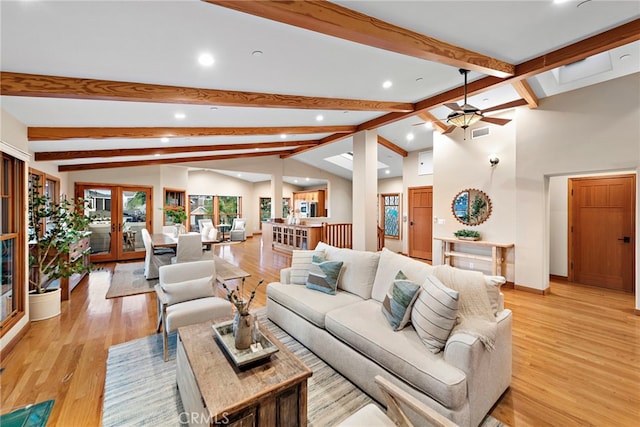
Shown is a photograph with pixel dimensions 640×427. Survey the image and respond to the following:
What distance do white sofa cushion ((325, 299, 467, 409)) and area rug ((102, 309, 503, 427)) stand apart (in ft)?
1.20

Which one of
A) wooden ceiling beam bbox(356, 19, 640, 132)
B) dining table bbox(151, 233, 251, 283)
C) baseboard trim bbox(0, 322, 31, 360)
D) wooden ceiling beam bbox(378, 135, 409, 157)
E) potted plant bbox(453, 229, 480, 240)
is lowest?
baseboard trim bbox(0, 322, 31, 360)

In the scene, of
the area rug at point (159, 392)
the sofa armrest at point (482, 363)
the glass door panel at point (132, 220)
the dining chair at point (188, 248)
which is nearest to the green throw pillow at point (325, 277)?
the area rug at point (159, 392)

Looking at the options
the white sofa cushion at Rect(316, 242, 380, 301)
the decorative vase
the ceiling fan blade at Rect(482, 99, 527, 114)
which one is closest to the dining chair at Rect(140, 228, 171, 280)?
the white sofa cushion at Rect(316, 242, 380, 301)

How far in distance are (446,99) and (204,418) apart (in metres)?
4.55

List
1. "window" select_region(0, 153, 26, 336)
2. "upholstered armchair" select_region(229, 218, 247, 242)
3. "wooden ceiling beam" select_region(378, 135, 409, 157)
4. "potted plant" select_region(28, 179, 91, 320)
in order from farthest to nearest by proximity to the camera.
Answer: "upholstered armchair" select_region(229, 218, 247, 242), "wooden ceiling beam" select_region(378, 135, 409, 157), "potted plant" select_region(28, 179, 91, 320), "window" select_region(0, 153, 26, 336)

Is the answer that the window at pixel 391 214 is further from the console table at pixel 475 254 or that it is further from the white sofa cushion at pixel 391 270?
the white sofa cushion at pixel 391 270

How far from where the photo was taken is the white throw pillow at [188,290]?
2.93m

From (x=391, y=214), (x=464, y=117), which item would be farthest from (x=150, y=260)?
(x=391, y=214)

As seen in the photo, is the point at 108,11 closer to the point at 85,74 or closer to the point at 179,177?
the point at 85,74

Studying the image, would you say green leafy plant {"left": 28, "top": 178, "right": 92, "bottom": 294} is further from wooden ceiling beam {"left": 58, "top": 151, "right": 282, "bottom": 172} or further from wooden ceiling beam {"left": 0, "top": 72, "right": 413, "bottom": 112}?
wooden ceiling beam {"left": 58, "top": 151, "right": 282, "bottom": 172}

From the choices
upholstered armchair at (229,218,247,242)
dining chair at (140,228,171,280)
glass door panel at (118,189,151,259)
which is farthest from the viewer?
upholstered armchair at (229,218,247,242)

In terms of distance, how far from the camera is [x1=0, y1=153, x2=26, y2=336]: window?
2930mm

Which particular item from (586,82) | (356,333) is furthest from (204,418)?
(586,82)

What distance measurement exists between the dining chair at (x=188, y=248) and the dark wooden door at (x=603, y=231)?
737 centimetres
